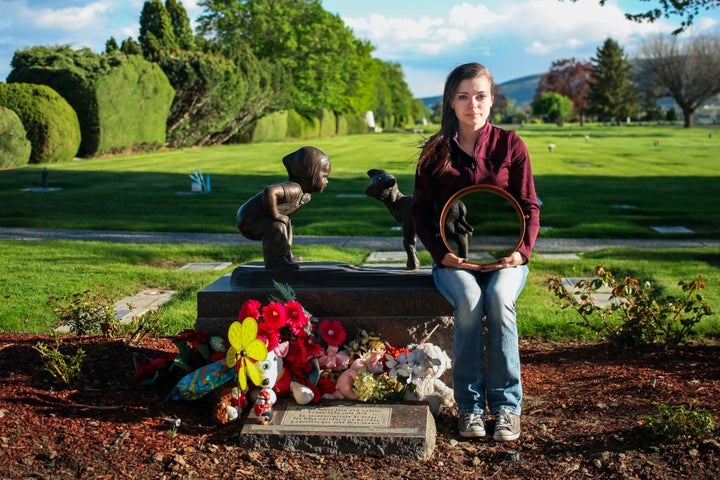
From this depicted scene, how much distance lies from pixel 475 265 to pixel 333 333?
0.85 metres

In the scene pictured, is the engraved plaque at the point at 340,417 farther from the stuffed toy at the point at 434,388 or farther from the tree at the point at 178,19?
the tree at the point at 178,19

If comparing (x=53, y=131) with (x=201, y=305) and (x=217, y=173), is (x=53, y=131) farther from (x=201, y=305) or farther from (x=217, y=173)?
(x=201, y=305)

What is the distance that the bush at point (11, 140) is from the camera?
2061 cm

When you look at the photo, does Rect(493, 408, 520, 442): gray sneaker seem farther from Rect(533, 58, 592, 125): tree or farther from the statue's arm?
Rect(533, 58, 592, 125): tree

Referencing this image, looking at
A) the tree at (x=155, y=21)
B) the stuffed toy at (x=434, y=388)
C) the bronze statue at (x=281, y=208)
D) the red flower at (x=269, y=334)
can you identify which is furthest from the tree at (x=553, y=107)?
the red flower at (x=269, y=334)

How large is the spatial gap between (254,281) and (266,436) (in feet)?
3.35

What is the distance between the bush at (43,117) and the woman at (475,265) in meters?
20.9

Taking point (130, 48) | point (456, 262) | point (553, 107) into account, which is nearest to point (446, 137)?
point (456, 262)

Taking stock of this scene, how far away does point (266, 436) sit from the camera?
11.7 feet

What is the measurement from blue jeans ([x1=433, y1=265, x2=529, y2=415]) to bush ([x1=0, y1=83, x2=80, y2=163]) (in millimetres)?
21327

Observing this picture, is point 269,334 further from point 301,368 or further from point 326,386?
point 326,386

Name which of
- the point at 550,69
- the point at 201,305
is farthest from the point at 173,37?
the point at 550,69

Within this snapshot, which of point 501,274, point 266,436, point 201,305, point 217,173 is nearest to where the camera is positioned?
point 266,436

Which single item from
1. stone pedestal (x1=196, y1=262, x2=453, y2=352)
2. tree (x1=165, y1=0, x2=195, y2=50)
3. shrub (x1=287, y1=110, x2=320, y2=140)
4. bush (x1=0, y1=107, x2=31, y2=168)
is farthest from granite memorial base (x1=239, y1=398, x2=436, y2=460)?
shrub (x1=287, y1=110, x2=320, y2=140)
